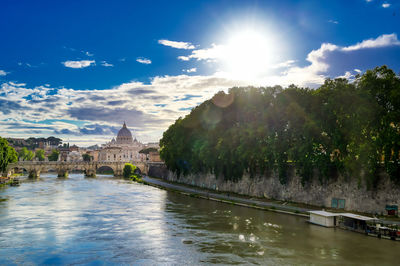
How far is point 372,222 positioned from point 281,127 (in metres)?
19.5

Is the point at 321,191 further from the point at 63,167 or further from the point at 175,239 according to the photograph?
the point at 63,167

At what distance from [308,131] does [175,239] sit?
21799 mm

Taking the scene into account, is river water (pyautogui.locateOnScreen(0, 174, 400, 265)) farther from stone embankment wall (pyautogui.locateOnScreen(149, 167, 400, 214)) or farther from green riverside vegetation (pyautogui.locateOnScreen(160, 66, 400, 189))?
green riverside vegetation (pyautogui.locateOnScreen(160, 66, 400, 189))

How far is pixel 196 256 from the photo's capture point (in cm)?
2539

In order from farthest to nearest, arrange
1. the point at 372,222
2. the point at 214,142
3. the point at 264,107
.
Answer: the point at 214,142
the point at 264,107
the point at 372,222

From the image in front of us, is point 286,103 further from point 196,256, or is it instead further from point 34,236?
point 34,236

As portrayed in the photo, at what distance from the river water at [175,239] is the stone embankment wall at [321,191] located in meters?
6.48

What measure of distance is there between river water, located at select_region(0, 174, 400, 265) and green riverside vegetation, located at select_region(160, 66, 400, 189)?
806 cm

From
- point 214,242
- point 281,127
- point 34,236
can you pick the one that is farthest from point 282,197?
point 34,236

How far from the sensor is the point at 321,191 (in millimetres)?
45000

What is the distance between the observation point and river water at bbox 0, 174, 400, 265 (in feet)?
81.6

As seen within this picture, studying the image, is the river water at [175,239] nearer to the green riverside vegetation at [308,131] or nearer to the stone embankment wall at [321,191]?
the stone embankment wall at [321,191]

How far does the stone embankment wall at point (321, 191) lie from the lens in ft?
123

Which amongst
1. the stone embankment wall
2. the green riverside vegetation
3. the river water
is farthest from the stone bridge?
the river water
